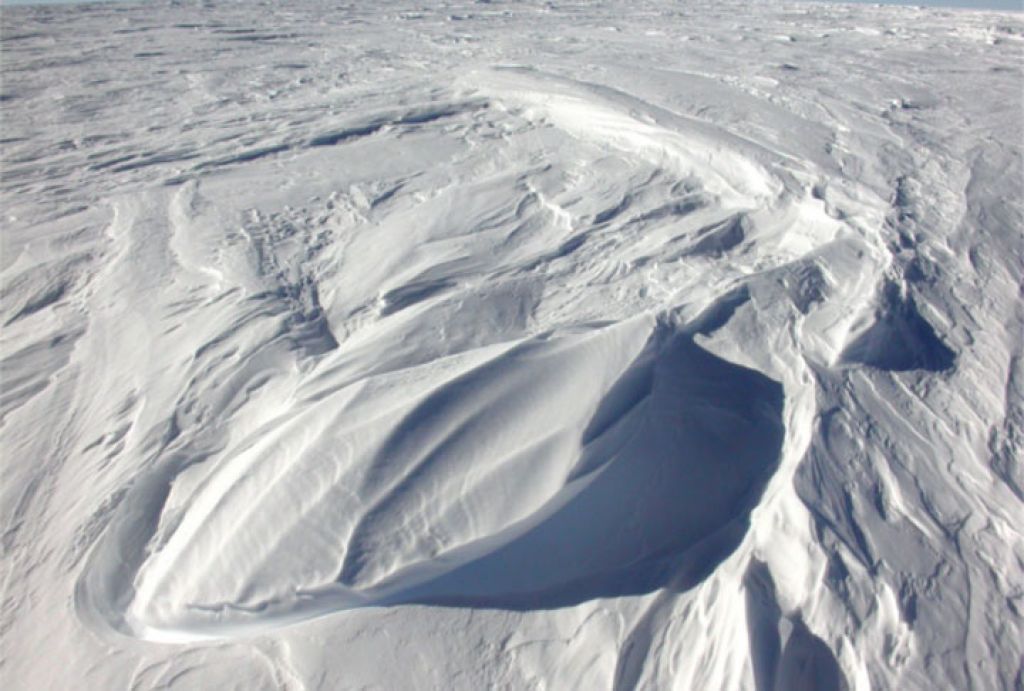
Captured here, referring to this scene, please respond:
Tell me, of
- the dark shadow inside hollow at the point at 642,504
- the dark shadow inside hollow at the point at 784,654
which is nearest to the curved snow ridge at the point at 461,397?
the dark shadow inside hollow at the point at 642,504

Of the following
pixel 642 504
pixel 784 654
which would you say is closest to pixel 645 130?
pixel 642 504

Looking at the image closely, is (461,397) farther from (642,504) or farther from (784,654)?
(784,654)

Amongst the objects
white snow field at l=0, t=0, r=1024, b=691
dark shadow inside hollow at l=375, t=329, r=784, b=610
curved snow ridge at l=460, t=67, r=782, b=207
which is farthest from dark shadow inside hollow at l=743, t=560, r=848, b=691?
curved snow ridge at l=460, t=67, r=782, b=207

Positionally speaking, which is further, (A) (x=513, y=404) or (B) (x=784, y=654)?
(A) (x=513, y=404)

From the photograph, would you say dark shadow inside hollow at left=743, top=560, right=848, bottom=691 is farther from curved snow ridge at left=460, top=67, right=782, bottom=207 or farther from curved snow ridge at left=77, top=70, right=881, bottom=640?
curved snow ridge at left=460, top=67, right=782, bottom=207

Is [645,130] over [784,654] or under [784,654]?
under

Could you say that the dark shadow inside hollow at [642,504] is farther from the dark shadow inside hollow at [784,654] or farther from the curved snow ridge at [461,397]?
the dark shadow inside hollow at [784,654]

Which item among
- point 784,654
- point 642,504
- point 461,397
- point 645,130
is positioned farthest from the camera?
point 645,130

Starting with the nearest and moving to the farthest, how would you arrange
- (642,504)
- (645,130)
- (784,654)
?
1. (784,654)
2. (642,504)
3. (645,130)
